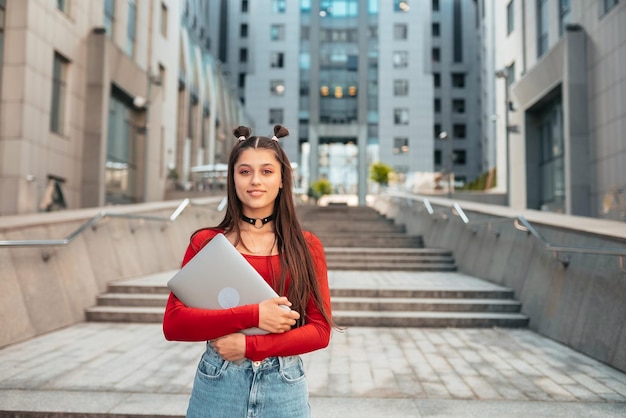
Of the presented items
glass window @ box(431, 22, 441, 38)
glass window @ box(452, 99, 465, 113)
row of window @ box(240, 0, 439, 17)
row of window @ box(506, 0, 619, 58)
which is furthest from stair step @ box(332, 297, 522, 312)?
glass window @ box(431, 22, 441, 38)

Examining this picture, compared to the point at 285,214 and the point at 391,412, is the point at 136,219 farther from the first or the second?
the point at 285,214

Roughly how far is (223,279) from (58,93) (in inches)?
700

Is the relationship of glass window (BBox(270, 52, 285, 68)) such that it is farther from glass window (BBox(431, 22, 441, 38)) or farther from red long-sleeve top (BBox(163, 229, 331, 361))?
red long-sleeve top (BBox(163, 229, 331, 361))

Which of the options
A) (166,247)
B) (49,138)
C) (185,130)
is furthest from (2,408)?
(185,130)

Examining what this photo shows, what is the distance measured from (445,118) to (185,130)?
116ft

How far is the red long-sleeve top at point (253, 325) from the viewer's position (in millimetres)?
1725

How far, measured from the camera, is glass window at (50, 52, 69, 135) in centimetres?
1641

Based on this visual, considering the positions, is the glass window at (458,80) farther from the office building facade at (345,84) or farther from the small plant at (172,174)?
the small plant at (172,174)

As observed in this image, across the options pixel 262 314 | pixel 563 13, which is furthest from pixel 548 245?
pixel 563 13

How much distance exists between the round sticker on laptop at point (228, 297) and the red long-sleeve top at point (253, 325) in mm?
42

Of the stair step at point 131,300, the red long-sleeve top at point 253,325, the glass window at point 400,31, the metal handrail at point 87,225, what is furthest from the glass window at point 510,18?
the red long-sleeve top at point 253,325

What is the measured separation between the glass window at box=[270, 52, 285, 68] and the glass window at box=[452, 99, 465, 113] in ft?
71.4

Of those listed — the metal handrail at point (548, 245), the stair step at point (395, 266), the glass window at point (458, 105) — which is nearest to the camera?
the metal handrail at point (548, 245)

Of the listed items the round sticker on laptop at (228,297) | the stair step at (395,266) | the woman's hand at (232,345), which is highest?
the round sticker on laptop at (228,297)
